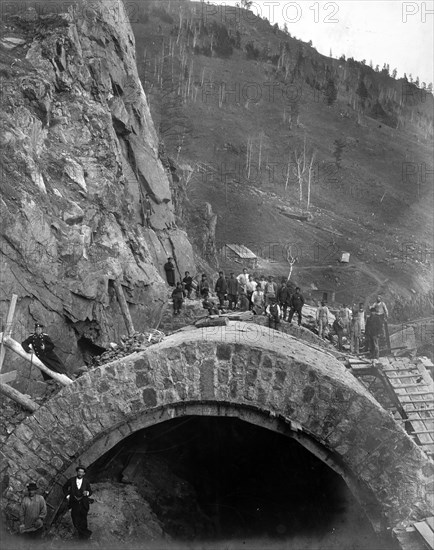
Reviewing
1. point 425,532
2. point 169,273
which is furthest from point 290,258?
point 425,532

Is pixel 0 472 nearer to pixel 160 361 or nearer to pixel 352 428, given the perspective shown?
pixel 160 361

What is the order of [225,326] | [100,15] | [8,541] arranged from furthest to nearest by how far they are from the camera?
[100,15] < [225,326] < [8,541]

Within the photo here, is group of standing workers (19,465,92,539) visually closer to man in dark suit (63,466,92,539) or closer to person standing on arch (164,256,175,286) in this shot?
man in dark suit (63,466,92,539)

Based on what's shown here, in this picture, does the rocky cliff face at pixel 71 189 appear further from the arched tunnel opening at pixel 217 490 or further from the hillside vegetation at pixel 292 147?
the hillside vegetation at pixel 292 147

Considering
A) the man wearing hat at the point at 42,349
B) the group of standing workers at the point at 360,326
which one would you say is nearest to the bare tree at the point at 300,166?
the group of standing workers at the point at 360,326

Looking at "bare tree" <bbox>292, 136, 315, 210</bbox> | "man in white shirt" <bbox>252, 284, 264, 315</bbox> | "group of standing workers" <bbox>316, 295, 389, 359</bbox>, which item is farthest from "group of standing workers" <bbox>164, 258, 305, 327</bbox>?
"bare tree" <bbox>292, 136, 315, 210</bbox>

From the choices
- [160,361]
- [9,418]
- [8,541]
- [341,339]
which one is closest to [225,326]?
[160,361]

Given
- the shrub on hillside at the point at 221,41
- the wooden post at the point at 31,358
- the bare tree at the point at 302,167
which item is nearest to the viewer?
the wooden post at the point at 31,358
